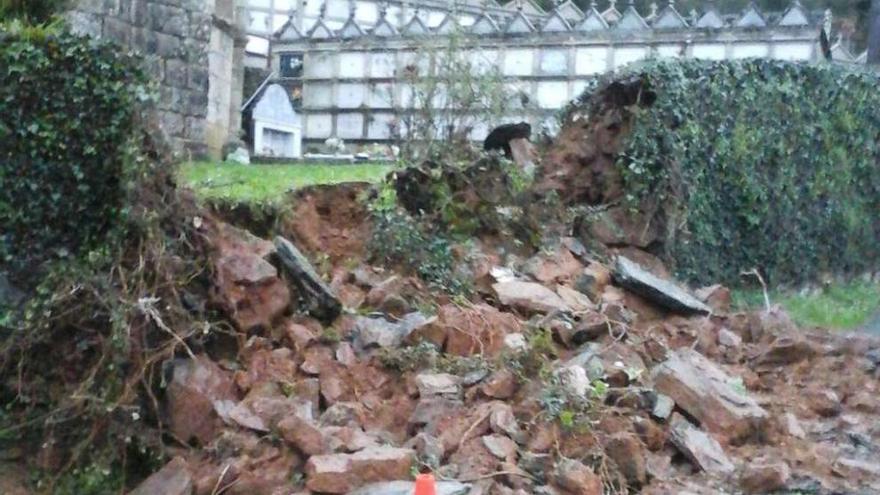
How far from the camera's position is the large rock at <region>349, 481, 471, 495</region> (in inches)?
209

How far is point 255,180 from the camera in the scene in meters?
8.99

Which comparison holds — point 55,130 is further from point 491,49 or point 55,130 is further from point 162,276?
point 491,49

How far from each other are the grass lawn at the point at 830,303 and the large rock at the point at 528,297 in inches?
146

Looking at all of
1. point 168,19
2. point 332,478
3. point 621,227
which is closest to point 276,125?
point 168,19

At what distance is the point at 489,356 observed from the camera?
697cm

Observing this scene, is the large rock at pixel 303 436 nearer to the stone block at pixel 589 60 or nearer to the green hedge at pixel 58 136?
the green hedge at pixel 58 136

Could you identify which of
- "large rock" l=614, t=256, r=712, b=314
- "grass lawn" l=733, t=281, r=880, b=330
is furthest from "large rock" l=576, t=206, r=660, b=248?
"grass lawn" l=733, t=281, r=880, b=330

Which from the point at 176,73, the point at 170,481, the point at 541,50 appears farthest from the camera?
the point at 541,50

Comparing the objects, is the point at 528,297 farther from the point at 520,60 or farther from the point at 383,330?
the point at 520,60

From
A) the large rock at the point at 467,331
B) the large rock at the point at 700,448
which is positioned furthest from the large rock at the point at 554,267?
the large rock at the point at 700,448

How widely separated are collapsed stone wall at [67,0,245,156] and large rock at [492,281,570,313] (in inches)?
199

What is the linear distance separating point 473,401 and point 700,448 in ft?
4.58

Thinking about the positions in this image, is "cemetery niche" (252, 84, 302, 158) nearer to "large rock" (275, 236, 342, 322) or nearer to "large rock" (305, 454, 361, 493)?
"large rock" (275, 236, 342, 322)

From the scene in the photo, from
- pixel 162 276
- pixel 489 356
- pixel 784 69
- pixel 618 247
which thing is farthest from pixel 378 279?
pixel 784 69
